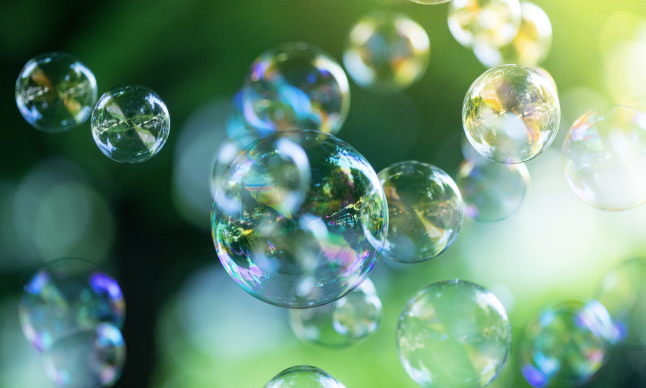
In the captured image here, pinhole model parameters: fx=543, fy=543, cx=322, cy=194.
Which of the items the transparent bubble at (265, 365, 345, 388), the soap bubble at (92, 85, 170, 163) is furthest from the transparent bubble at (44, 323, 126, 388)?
the transparent bubble at (265, 365, 345, 388)

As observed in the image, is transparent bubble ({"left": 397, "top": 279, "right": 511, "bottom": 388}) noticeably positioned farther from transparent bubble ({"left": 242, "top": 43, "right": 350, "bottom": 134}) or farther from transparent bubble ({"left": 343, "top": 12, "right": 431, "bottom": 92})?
transparent bubble ({"left": 343, "top": 12, "right": 431, "bottom": 92})

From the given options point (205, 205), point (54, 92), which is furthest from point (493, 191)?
point (205, 205)

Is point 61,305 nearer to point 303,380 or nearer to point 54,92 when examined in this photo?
point 54,92

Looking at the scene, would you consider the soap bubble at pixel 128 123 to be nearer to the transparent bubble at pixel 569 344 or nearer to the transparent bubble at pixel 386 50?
the transparent bubble at pixel 386 50

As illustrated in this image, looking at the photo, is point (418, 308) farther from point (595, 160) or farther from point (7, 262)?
point (7, 262)

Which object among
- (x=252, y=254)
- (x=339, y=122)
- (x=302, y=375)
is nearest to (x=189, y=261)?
(x=339, y=122)

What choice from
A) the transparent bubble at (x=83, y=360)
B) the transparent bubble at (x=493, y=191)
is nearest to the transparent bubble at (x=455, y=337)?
the transparent bubble at (x=493, y=191)
